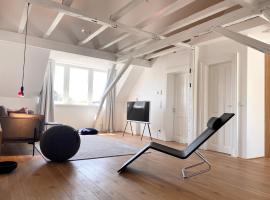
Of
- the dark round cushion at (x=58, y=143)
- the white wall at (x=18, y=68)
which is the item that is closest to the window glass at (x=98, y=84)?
the white wall at (x=18, y=68)

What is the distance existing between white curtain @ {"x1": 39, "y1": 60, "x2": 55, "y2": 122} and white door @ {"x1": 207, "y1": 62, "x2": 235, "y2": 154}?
5.22m

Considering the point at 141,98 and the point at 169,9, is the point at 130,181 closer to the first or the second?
the point at 169,9

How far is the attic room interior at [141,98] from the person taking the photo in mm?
2958

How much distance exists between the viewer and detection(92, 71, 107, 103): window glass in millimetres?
8953

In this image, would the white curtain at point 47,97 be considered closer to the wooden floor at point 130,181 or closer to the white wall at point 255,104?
the wooden floor at point 130,181

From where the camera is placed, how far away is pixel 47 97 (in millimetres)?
7309

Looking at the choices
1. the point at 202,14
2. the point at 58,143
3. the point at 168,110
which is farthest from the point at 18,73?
the point at 202,14

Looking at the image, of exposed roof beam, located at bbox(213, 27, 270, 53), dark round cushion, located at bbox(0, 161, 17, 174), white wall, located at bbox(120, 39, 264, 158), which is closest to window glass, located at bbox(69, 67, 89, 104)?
white wall, located at bbox(120, 39, 264, 158)

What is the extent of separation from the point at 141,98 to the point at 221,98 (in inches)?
134

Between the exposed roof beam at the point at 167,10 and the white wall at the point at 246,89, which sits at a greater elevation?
the exposed roof beam at the point at 167,10

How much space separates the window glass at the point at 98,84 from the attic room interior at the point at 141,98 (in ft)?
1.22

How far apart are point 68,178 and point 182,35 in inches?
144

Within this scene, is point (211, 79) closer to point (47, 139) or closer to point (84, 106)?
point (47, 139)

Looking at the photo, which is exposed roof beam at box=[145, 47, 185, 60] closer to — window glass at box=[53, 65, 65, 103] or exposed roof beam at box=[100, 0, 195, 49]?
exposed roof beam at box=[100, 0, 195, 49]
